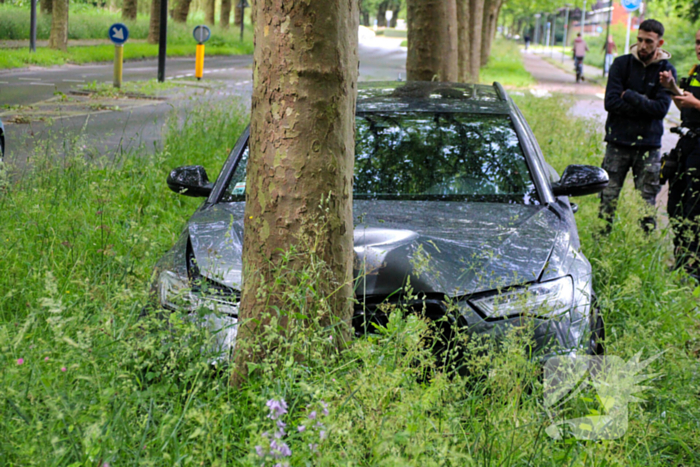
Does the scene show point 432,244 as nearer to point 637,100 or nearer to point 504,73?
point 637,100

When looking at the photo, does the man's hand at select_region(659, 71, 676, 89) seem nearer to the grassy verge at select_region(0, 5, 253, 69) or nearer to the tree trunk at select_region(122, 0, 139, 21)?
the grassy verge at select_region(0, 5, 253, 69)

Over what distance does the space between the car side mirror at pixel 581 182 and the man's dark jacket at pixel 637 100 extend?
2784 mm

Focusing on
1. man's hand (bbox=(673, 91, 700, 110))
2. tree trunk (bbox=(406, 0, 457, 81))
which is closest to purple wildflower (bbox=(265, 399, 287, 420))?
man's hand (bbox=(673, 91, 700, 110))

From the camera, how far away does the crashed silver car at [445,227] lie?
10.3ft

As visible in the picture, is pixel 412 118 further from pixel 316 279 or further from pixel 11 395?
pixel 11 395

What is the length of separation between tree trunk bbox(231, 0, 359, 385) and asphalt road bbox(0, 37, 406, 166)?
144 inches

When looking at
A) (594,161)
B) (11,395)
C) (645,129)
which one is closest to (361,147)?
(11,395)

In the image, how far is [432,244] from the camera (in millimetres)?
3379

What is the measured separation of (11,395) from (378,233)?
1.81 meters

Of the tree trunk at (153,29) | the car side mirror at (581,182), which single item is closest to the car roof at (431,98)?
the car side mirror at (581,182)

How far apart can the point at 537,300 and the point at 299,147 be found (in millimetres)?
1216

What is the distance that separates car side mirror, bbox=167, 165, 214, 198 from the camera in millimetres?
4239

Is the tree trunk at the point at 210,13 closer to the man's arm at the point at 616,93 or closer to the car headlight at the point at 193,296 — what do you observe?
the man's arm at the point at 616,93

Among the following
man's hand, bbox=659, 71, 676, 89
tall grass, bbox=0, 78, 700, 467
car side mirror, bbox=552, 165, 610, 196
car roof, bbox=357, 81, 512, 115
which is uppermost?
man's hand, bbox=659, 71, 676, 89
